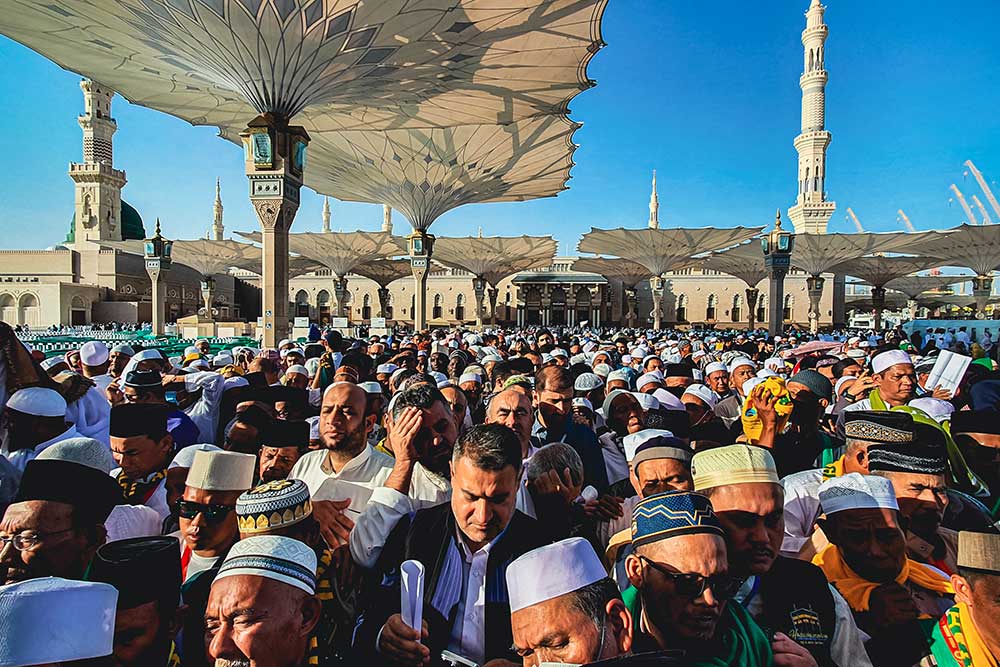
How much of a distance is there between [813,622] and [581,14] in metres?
12.3

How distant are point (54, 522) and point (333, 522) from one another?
0.95m

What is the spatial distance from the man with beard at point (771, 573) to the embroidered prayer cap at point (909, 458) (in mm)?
880

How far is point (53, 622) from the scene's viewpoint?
48.2 inches

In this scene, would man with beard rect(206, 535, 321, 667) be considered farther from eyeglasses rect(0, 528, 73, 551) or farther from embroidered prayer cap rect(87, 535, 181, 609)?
eyeglasses rect(0, 528, 73, 551)

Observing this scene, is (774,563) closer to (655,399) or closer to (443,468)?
(443,468)

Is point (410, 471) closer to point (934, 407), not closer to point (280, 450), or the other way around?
point (280, 450)

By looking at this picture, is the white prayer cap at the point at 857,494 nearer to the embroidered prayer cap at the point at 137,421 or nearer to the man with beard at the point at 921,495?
the man with beard at the point at 921,495

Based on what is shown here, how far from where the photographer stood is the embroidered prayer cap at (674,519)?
5.17 feet

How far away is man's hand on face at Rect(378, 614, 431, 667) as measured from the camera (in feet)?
5.35

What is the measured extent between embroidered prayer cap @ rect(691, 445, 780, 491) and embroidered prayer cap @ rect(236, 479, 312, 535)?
1.41 metres

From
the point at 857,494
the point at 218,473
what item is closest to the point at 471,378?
the point at 218,473

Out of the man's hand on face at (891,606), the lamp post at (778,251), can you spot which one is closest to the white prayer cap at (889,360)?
the man's hand on face at (891,606)

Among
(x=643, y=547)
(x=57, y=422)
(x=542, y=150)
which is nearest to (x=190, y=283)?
(x=542, y=150)

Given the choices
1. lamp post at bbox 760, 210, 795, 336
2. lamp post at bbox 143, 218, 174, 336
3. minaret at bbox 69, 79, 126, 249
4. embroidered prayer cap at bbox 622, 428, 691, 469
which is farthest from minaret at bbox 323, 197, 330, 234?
embroidered prayer cap at bbox 622, 428, 691, 469
